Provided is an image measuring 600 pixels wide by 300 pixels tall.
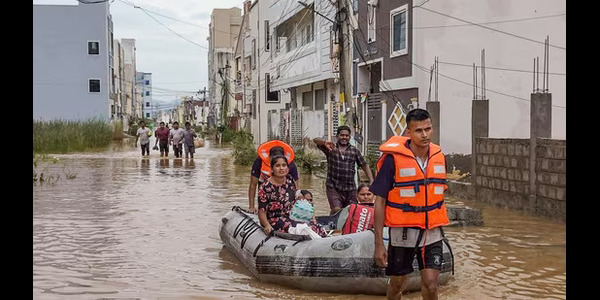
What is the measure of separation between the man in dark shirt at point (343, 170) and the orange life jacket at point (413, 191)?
4.52 meters

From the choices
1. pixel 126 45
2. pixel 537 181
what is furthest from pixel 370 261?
pixel 126 45

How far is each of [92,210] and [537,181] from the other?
8.87 m

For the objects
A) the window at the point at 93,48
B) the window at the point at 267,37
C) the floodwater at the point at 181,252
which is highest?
the window at the point at 93,48

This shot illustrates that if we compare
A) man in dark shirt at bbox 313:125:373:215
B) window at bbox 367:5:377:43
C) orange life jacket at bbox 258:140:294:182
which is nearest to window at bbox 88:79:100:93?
window at bbox 367:5:377:43

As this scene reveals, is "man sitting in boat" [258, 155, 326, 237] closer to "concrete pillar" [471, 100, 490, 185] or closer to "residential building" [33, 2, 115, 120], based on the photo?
"concrete pillar" [471, 100, 490, 185]

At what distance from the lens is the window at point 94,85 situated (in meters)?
60.1

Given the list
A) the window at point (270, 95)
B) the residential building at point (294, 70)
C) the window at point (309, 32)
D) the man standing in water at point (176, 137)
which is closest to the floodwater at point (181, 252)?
the residential building at point (294, 70)

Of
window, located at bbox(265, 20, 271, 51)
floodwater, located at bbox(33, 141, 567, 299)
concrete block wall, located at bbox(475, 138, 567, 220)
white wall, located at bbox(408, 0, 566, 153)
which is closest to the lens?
floodwater, located at bbox(33, 141, 567, 299)

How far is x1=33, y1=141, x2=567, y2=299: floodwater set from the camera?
27.2 feet

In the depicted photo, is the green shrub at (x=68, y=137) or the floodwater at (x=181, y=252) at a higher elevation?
the green shrub at (x=68, y=137)

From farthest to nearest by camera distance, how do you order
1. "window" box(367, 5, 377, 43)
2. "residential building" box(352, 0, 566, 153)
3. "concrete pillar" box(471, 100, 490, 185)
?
"window" box(367, 5, 377, 43) < "residential building" box(352, 0, 566, 153) < "concrete pillar" box(471, 100, 490, 185)

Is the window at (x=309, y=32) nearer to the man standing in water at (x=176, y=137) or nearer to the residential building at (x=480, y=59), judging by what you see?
the man standing in water at (x=176, y=137)
